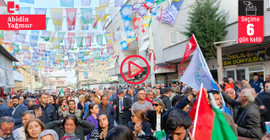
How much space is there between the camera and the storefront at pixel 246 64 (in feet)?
44.6

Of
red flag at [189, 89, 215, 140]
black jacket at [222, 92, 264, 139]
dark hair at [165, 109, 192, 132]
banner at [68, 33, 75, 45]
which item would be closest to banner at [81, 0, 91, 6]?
banner at [68, 33, 75, 45]

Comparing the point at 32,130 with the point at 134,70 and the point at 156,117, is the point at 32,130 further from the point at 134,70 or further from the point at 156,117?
the point at 134,70

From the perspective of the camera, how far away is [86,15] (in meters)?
14.5

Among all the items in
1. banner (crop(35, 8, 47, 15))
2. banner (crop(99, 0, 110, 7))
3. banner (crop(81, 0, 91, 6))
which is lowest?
banner (crop(35, 8, 47, 15))

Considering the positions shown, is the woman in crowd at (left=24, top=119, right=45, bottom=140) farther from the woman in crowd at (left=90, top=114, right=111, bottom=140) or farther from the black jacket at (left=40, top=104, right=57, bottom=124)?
the black jacket at (left=40, top=104, right=57, bottom=124)

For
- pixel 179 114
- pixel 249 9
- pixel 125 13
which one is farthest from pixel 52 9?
pixel 179 114

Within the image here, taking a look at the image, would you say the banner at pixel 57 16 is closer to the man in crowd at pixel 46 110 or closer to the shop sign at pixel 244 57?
the man in crowd at pixel 46 110

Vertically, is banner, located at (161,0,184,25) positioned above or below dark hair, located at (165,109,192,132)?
above

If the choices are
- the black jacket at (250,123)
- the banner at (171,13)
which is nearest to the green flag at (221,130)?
the black jacket at (250,123)

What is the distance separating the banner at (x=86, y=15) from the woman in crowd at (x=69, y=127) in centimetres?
995

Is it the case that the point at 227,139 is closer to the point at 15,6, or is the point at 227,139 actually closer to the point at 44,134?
the point at 44,134

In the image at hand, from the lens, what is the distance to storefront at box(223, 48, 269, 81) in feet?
44.6

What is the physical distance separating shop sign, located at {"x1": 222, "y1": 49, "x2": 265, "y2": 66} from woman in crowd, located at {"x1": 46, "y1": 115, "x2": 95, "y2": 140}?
1146cm

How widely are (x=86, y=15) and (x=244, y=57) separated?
9.33 meters
